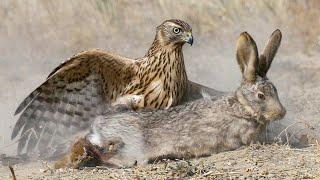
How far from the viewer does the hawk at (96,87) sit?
8.84 m

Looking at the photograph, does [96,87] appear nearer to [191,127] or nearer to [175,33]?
[175,33]

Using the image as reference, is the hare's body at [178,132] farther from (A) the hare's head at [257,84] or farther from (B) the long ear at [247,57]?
(B) the long ear at [247,57]

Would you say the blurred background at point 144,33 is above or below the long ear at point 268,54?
above

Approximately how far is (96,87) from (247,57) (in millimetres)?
1642

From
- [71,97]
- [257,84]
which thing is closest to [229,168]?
[257,84]

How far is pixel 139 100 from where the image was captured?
348 inches

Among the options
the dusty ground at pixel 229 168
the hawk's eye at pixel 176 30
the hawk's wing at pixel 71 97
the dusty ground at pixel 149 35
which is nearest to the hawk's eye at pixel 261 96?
the dusty ground at pixel 229 168

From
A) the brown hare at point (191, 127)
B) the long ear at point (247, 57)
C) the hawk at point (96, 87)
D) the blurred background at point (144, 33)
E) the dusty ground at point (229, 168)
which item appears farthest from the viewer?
the blurred background at point (144, 33)

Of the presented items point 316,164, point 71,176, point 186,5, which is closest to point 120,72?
point 71,176

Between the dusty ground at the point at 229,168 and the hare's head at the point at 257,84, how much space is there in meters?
0.30

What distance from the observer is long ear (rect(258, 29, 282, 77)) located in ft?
27.1

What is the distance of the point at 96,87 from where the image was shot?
9.06 m

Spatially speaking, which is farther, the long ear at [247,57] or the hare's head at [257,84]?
the long ear at [247,57]

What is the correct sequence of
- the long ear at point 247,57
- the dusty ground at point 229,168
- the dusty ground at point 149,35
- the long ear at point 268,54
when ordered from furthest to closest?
the dusty ground at point 149,35, the long ear at point 268,54, the long ear at point 247,57, the dusty ground at point 229,168
